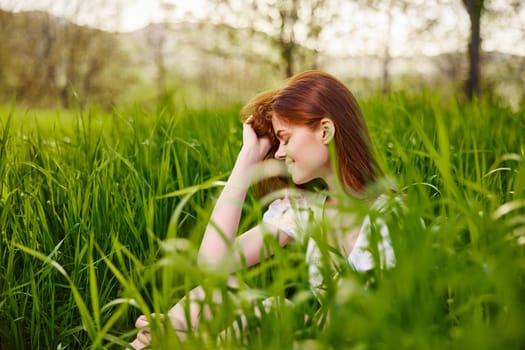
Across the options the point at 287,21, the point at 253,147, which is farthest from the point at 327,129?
the point at 287,21

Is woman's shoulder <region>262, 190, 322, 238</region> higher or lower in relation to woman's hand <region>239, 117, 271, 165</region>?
lower

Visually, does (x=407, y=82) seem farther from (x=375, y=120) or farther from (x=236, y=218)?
(x=236, y=218)

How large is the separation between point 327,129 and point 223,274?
879 mm

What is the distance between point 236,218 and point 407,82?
1002 centimetres

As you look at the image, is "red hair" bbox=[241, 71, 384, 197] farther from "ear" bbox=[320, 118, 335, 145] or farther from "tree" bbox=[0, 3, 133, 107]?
"tree" bbox=[0, 3, 133, 107]

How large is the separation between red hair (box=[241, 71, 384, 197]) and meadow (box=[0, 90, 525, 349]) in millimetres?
166

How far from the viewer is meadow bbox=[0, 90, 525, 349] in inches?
42.9

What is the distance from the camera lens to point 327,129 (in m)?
1.93

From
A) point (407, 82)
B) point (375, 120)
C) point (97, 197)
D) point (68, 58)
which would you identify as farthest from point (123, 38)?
point (97, 197)

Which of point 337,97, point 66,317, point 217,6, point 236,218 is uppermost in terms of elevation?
point 217,6

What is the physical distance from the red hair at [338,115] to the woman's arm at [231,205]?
0.20 meters

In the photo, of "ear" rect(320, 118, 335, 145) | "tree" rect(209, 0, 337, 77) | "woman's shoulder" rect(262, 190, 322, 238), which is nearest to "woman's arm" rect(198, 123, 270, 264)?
"woman's shoulder" rect(262, 190, 322, 238)

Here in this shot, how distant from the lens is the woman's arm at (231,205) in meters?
1.97

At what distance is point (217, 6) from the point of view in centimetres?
1047
